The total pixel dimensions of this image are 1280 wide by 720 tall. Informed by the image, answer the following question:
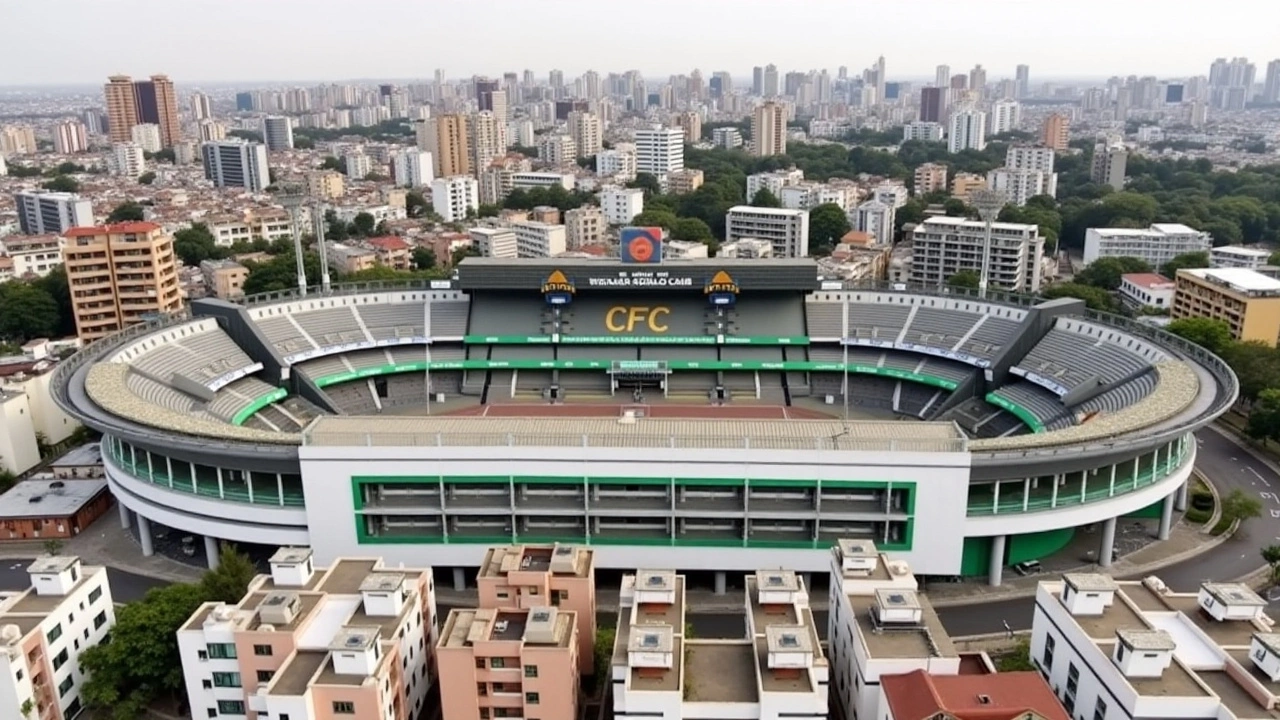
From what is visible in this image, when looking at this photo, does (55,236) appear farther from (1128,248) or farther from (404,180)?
(1128,248)

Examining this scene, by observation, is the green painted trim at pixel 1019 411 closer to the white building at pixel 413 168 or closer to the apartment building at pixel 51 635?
the apartment building at pixel 51 635

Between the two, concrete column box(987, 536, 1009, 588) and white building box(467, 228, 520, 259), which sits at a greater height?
white building box(467, 228, 520, 259)

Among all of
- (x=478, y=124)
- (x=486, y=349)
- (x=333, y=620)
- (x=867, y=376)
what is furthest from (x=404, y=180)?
(x=333, y=620)

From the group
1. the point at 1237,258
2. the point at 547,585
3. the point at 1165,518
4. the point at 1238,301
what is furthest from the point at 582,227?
the point at 547,585

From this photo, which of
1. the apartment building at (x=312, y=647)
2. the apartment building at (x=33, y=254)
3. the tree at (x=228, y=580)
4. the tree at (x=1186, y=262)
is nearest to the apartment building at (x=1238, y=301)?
the tree at (x=1186, y=262)

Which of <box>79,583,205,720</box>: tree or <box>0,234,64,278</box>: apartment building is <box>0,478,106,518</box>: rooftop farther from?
<box>0,234,64,278</box>: apartment building

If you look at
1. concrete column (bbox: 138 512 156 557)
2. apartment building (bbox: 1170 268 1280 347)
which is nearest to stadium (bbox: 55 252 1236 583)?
concrete column (bbox: 138 512 156 557)
